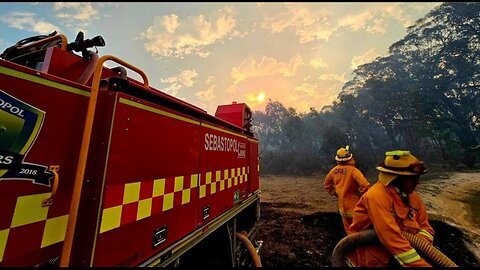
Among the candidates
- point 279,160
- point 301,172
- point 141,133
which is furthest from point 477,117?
point 141,133

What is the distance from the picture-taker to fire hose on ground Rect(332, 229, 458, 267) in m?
1.85

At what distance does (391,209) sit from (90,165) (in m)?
2.44

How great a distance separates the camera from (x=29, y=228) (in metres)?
1.03

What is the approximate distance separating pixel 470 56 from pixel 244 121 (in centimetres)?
3601

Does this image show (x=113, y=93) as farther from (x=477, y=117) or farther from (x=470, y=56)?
(x=470, y=56)

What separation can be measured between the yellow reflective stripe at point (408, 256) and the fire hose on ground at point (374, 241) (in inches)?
6.8

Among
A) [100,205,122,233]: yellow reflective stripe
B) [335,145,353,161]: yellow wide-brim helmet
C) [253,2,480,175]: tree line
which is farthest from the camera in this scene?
[253,2,480,175]: tree line

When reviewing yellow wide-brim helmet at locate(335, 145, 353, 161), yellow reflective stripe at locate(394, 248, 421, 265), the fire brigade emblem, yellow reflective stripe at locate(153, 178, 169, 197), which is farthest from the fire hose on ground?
the fire brigade emblem

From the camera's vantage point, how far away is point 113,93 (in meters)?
1.35

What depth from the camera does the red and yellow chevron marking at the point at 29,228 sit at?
3.15 ft

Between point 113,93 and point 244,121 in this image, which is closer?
point 113,93

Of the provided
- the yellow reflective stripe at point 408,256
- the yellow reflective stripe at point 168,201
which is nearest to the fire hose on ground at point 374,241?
the yellow reflective stripe at point 408,256

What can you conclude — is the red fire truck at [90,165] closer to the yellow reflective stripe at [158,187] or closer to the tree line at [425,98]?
the yellow reflective stripe at [158,187]

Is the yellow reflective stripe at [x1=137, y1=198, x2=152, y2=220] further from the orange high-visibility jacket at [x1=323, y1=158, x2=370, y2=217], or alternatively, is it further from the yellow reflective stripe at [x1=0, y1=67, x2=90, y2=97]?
the orange high-visibility jacket at [x1=323, y1=158, x2=370, y2=217]
